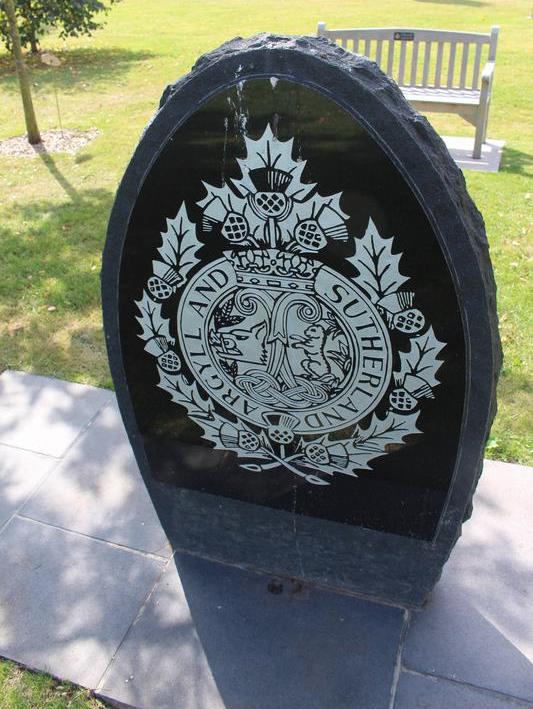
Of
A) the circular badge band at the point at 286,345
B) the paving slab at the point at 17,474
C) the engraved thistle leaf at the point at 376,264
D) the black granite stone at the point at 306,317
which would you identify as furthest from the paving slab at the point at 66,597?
the engraved thistle leaf at the point at 376,264

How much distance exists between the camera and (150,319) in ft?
8.31

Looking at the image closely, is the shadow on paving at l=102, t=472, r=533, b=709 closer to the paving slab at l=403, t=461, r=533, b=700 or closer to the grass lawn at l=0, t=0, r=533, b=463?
the paving slab at l=403, t=461, r=533, b=700

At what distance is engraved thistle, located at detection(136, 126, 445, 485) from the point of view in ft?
7.04

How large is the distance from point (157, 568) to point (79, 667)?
54cm

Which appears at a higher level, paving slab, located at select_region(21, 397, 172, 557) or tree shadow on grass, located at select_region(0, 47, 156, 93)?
tree shadow on grass, located at select_region(0, 47, 156, 93)

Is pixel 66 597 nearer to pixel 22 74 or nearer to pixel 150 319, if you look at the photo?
pixel 150 319

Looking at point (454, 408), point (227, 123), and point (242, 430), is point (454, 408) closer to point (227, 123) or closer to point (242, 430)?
point (242, 430)

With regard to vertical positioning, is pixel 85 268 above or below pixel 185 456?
below

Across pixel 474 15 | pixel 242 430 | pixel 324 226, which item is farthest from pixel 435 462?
pixel 474 15

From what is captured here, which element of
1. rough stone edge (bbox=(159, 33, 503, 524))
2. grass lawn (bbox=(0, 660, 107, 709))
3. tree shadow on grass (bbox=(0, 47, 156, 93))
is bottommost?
grass lawn (bbox=(0, 660, 107, 709))

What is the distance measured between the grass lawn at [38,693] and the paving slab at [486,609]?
4.13 feet

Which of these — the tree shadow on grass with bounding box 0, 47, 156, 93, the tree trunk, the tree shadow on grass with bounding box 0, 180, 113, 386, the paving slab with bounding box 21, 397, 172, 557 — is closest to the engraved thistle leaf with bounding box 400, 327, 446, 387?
the paving slab with bounding box 21, 397, 172, 557

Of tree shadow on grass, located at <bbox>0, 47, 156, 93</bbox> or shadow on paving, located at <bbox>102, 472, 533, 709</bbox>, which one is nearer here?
shadow on paving, located at <bbox>102, 472, 533, 709</bbox>

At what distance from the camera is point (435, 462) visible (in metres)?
2.51
